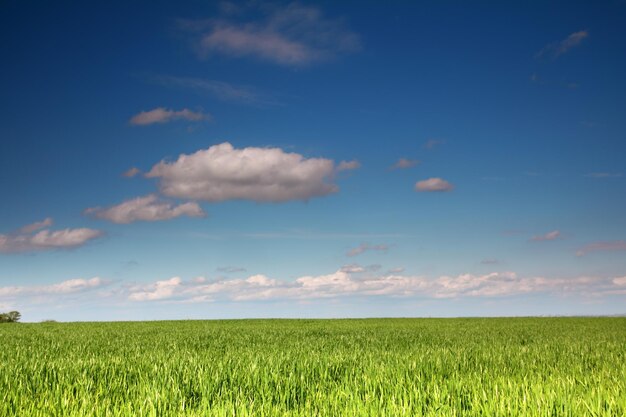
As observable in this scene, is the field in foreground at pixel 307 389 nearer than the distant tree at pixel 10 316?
Yes

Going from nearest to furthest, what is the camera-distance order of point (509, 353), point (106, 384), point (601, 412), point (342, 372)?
1. point (601, 412)
2. point (106, 384)
3. point (342, 372)
4. point (509, 353)

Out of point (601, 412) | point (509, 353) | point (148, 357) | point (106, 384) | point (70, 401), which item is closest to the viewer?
point (601, 412)

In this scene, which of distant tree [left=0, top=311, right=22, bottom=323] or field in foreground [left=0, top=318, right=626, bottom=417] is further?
distant tree [left=0, top=311, right=22, bottom=323]

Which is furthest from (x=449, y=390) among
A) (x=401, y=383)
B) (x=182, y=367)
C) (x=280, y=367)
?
(x=182, y=367)

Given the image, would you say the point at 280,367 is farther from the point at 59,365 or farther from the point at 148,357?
the point at 59,365

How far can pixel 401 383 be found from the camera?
702 cm

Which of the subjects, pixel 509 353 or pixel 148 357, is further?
pixel 509 353

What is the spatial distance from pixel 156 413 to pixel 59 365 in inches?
179

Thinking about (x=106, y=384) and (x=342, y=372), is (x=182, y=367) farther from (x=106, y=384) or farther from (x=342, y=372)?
(x=342, y=372)

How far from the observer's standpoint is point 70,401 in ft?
21.1

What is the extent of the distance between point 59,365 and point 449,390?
6.80 m

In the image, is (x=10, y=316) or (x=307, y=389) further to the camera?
(x=10, y=316)

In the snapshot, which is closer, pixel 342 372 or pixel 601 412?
pixel 601 412

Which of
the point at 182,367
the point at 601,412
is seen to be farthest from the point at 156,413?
the point at 601,412
